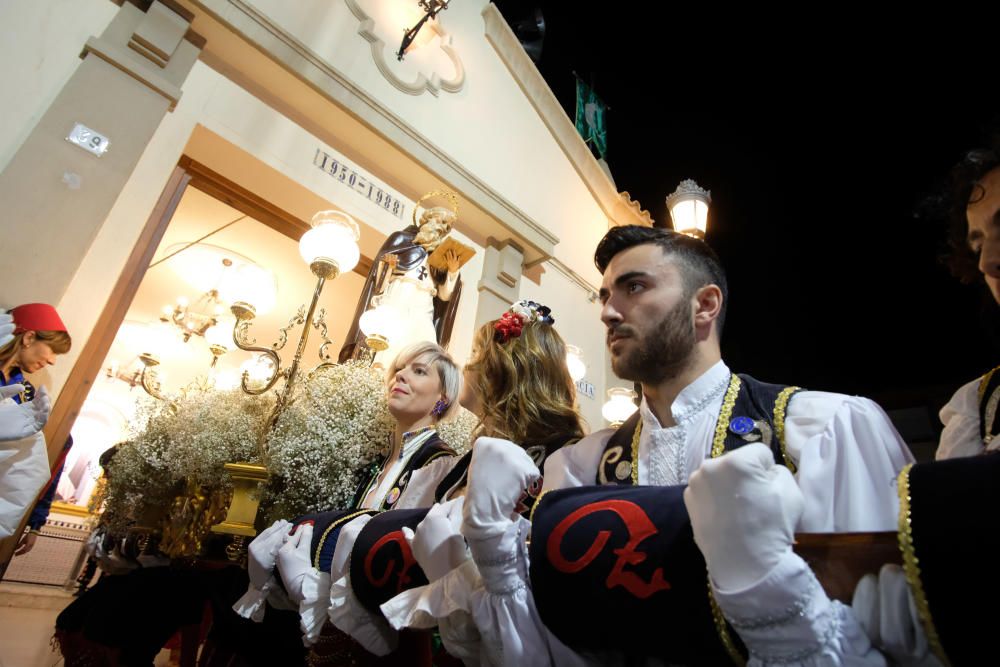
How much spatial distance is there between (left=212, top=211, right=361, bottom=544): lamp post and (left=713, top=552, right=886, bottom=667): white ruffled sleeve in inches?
73.5

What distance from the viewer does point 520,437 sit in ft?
5.63

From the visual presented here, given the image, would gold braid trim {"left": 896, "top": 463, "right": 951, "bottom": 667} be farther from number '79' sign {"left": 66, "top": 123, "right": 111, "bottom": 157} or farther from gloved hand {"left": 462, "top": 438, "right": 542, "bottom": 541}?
number '79' sign {"left": 66, "top": 123, "right": 111, "bottom": 157}

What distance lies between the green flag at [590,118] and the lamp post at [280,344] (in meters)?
7.78

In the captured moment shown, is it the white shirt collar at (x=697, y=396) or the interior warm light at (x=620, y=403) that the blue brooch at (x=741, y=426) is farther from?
the interior warm light at (x=620, y=403)

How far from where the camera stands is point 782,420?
1.10 metres

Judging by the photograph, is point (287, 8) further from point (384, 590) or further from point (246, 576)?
point (384, 590)

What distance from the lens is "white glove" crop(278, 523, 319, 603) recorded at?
146cm

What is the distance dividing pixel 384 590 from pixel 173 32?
13.8ft

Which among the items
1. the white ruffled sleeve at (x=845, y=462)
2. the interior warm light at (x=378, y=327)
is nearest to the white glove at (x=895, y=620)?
the white ruffled sleeve at (x=845, y=462)

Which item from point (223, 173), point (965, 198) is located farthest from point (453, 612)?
point (223, 173)

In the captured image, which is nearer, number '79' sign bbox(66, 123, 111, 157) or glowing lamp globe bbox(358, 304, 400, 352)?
glowing lamp globe bbox(358, 304, 400, 352)

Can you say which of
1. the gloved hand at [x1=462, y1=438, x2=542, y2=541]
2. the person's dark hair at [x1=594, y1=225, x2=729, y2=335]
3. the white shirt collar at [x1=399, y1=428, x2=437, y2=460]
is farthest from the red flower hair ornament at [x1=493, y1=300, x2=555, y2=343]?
the gloved hand at [x1=462, y1=438, x2=542, y2=541]

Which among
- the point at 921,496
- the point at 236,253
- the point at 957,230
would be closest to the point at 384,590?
the point at 921,496

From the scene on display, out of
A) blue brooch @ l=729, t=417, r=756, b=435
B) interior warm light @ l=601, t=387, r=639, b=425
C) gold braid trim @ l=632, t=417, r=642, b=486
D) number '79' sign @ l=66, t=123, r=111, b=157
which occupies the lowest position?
gold braid trim @ l=632, t=417, r=642, b=486
